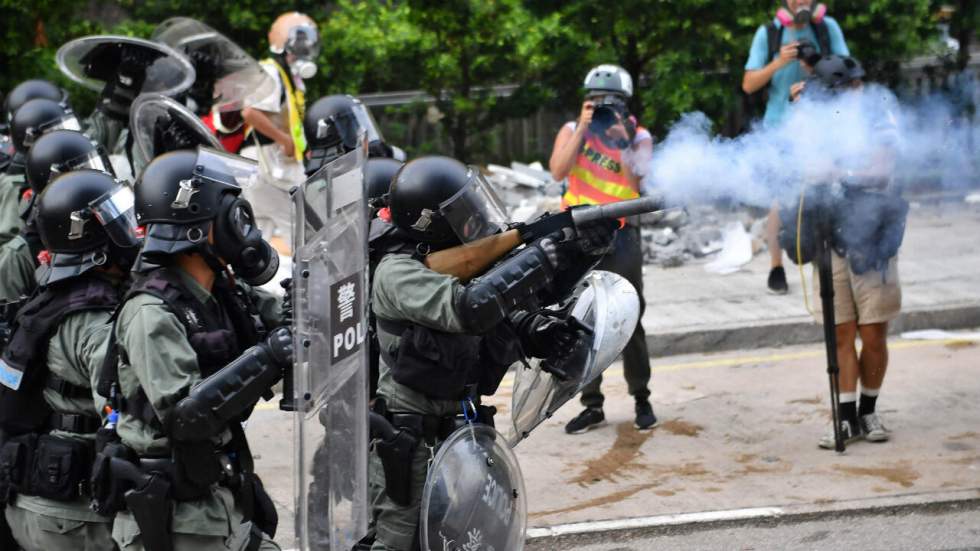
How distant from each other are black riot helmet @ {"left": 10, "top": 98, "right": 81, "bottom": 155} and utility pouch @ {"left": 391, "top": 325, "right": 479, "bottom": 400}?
3343 millimetres

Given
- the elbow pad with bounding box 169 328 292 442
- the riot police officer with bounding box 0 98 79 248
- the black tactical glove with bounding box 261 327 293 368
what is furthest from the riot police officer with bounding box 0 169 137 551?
the riot police officer with bounding box 0 98 79 248

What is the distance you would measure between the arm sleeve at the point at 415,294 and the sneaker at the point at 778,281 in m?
5.78

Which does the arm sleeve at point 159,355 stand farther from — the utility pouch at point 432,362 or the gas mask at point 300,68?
the gas mask at point 300,68

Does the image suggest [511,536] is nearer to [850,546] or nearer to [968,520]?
[850,546]

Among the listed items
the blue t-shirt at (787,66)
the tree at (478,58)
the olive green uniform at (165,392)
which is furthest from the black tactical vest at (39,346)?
the tree at (478,58)

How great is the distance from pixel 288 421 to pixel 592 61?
529 centimetres

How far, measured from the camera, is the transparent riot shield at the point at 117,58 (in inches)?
295

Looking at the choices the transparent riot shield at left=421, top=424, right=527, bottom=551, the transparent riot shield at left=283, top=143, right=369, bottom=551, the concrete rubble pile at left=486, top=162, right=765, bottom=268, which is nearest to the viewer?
the transparent riot shield at left=283, top=143, right=369, bottom=551

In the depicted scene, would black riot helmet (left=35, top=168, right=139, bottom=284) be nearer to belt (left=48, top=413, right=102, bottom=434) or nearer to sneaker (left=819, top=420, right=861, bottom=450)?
belt (left=48, top=413, right=102, bottom=434)

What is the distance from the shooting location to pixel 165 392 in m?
3.74

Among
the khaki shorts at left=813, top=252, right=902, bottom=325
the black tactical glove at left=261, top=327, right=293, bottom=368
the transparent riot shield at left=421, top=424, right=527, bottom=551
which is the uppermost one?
the black tactical glove at left=261, top=327, right=293, bottom=368

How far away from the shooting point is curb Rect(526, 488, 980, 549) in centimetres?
582

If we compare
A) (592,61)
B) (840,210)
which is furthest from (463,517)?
(592,61)

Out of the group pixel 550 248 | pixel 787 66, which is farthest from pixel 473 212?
pixel 787 66
